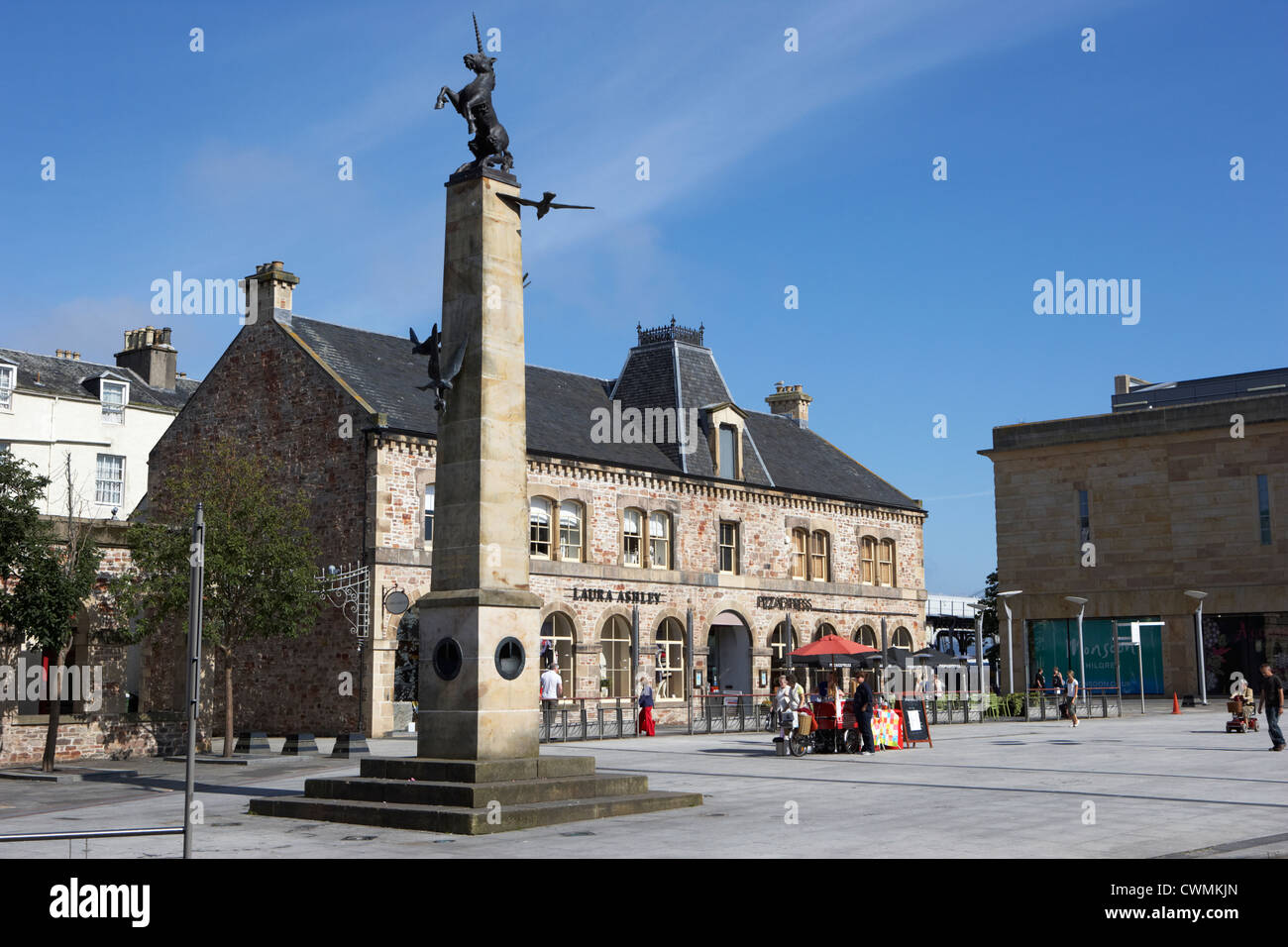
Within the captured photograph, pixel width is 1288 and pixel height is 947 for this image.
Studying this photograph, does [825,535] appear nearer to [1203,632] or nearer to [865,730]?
[1203,632]

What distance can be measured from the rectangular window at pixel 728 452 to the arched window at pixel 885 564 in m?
8.37

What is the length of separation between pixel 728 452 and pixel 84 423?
960 inches

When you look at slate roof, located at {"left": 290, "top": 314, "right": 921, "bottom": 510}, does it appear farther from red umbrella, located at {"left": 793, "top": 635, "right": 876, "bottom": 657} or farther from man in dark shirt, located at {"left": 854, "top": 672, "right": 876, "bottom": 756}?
man in dark shirt, located at {"left": 854, "top": 672, "right": 876, "bottom": 756}

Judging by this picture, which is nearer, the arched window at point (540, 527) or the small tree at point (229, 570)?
the small tree at point (229, 570)

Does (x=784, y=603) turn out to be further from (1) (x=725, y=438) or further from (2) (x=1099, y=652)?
(2) (x=1099, y=652)

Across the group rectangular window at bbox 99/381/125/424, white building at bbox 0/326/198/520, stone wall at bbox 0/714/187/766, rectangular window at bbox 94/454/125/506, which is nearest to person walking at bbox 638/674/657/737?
stone wall at bbox 0/714/187/766

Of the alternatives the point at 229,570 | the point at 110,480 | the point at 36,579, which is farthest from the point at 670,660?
the point at 110,480

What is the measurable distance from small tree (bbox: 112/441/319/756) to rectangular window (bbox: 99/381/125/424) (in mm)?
22138

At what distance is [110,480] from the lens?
48844 mm

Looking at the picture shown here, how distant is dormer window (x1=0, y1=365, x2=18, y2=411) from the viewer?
46.1m

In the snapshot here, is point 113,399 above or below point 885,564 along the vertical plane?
above

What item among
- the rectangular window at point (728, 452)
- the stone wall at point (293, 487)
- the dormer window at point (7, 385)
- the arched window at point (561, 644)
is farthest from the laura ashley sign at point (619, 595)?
the dormer window at point (7, 385)

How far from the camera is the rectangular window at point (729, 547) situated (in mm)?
43938

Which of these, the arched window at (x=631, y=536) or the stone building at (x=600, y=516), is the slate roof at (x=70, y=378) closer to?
the stone building at (x=600, y=516)
